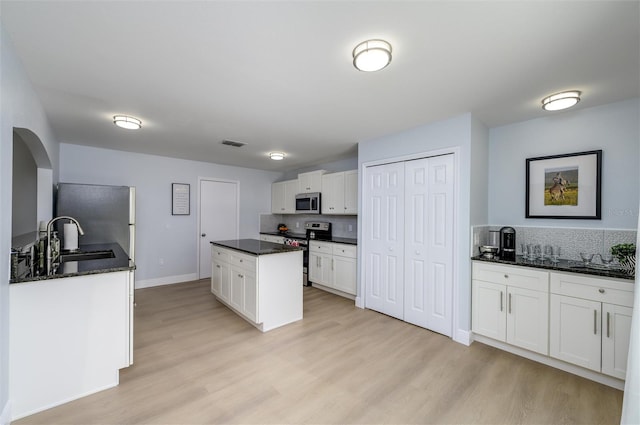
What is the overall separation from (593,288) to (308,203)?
3.96 m

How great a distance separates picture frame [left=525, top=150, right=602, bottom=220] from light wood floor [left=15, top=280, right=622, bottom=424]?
1.51 metres

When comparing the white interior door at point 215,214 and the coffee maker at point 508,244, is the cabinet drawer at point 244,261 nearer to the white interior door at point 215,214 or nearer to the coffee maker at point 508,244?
the white interior door at point 215,214

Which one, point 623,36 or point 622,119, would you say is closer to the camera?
point 623,36

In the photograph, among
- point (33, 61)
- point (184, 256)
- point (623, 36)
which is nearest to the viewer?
point (623, 36)

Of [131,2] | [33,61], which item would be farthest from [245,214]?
[131,2]

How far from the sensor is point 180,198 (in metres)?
5.03

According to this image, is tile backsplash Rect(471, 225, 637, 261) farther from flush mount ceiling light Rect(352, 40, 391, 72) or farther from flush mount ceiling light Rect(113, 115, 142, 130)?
flush mount ceiling light Rect(113, 115, 142, 130)

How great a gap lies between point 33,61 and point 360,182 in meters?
3.25

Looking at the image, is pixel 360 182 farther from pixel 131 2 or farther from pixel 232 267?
pixel 131 2

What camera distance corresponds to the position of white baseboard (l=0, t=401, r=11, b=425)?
1.54 m

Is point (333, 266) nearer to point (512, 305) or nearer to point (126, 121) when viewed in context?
point (512, 305)

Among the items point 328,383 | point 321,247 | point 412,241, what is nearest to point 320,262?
point 321,247

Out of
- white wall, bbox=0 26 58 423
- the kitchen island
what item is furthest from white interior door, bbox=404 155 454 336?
white wall, bbox=0 26 58 423

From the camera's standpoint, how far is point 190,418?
1707 millimetres
